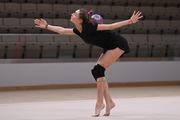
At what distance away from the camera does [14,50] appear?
745 cm

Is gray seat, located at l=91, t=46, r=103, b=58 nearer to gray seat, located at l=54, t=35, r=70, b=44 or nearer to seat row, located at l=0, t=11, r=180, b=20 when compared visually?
gray seat, located at l=54, t=35, r=70, b=44

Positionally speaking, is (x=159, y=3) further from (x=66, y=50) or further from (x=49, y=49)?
(x=49, y=49)

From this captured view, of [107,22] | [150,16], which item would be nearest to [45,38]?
[107,22]

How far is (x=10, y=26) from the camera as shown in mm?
8500

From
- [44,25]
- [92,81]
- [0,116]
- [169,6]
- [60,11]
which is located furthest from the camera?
[169,6]

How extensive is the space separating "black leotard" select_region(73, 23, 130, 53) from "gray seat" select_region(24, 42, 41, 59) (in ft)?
12.6

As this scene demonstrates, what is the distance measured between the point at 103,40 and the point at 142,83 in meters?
4.95

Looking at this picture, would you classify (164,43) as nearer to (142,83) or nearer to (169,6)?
(142,83)

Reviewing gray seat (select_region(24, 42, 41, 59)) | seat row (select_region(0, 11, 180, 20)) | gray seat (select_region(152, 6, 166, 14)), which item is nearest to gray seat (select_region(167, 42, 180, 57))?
seat row (select_region(0, 11, 180, 20))

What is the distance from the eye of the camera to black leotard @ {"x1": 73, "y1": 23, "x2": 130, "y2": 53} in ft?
12.2

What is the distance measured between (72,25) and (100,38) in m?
5.42

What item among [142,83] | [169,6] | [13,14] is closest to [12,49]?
[13,14]

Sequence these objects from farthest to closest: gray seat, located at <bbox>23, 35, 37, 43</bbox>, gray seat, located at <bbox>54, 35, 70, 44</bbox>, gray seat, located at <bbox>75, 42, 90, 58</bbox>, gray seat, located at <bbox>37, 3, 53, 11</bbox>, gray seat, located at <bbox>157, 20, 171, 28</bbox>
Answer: gray seat, located at <bbox>157, 20, 171, 28</bbox>, gray seat, located at <bbox>37, 3, 53, 11</bbox>, gray seat, located at <bbox>75, 42, 90, 58</bbox>, gray seat, located at <bbox>54, 35, 70, 44</bbox>, gray seat, located at <bbox>23, 35, 37, 43</bbox>

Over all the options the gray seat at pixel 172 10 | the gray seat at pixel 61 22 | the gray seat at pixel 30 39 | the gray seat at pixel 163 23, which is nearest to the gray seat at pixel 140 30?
the gray seat at pixel 163 23
